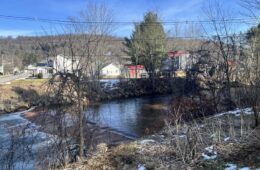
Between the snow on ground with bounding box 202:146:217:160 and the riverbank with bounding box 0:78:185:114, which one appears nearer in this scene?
the snow on ground with bounding box 202:146:217:160

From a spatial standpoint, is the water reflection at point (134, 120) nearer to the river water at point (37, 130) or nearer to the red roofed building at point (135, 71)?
the river water at point (37, 130)

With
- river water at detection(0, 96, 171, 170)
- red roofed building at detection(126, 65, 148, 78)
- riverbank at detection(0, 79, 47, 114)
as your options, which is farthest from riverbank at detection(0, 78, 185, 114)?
river water at detection(0, 96, 171, 170)

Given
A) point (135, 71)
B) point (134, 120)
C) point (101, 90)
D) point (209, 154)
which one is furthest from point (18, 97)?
point (209, 154)

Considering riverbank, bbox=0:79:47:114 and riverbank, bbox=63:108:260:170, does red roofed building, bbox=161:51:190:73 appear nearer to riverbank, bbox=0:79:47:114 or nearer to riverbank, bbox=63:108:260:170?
riverbank, bbox=0:79:47:114

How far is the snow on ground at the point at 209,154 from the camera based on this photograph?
7.15m

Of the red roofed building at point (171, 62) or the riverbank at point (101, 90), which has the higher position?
the red roofed building at point (171, 62)

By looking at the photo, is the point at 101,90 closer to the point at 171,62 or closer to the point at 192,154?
the point at 171,62

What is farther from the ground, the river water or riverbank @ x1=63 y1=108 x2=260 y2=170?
riverbank @ x1=63 y1=108 x2=260 y2=170

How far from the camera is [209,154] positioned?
7.32m

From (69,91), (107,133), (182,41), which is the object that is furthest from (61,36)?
(182,41)

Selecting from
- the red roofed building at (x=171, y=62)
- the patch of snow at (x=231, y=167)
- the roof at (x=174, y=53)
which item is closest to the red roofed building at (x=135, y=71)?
the red roofed building at (x=171, y=62)

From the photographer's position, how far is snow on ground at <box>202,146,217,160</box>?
715cm

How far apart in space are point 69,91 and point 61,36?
2744mm

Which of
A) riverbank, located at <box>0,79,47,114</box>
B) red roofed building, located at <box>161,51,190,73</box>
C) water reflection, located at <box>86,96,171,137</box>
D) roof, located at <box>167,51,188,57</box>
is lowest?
water reflection, located at <box>86,96,171,137</box>
